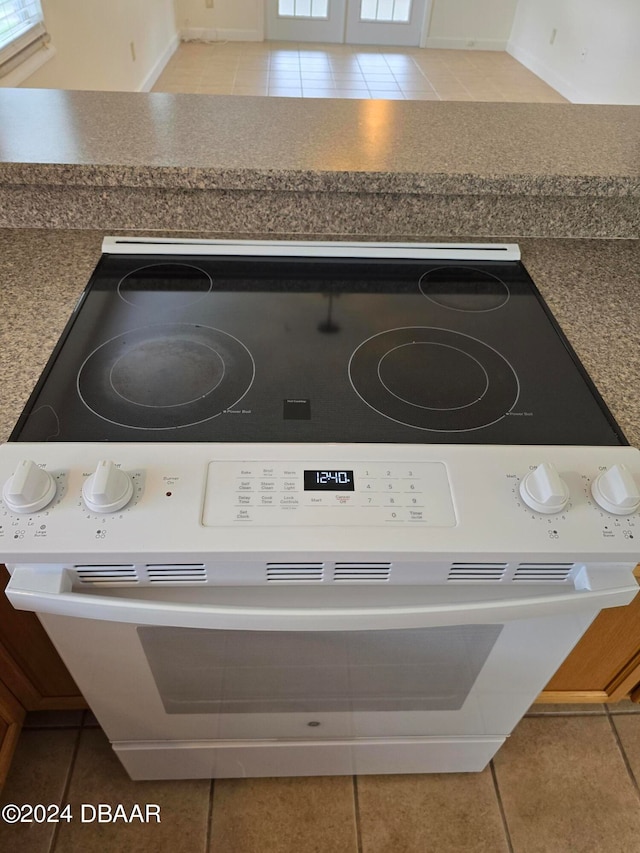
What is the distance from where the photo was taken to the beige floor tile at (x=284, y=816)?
3.68 feet

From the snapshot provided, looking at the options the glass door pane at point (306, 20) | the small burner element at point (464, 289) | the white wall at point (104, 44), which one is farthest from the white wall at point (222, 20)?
the small burner element at point (464, 289)

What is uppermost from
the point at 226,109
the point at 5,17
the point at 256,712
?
the point at 226,109

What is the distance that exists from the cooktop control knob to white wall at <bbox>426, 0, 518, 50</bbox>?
6265 millimetres

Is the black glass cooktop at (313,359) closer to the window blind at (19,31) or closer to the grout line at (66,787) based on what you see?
the grout line at (66,787)

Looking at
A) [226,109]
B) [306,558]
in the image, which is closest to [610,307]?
[306,558]

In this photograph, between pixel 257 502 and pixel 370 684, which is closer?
pixel 257 502

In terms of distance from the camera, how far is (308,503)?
0.62 meters

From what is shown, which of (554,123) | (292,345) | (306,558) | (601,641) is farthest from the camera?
(554,123)

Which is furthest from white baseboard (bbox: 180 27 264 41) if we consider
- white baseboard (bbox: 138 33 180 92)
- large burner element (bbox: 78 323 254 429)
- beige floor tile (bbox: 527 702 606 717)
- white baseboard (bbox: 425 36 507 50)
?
beige floor tile (bbox: 527 702 606 717)

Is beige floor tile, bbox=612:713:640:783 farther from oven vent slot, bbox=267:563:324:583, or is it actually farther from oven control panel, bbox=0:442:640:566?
oven vent slot, bbox=267:563:324:583

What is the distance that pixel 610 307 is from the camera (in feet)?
3.06

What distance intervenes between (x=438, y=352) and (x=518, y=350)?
12 cm

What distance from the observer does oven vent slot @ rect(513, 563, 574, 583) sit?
2.13 ft

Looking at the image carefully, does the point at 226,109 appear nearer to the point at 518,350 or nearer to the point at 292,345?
the point at 292,345
